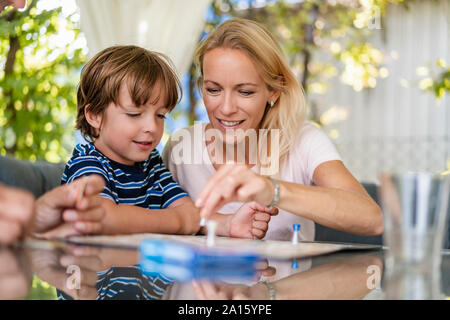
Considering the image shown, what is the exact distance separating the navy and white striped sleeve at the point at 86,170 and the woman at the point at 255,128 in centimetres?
31

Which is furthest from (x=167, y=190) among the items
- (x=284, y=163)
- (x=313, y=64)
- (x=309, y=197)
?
(x=313, y=64)

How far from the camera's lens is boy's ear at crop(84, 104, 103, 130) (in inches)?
64.1

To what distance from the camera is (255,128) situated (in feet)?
6.42

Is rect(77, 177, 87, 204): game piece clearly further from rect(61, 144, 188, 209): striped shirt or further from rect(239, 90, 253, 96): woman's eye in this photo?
rect(239, 90, 253, 96): woman's eye

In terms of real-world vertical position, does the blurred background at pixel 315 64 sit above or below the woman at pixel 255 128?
above

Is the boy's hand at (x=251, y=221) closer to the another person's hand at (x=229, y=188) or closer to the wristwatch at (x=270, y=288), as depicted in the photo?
the another person's hand at (x=229, y=188)

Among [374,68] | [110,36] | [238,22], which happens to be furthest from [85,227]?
[374,68]

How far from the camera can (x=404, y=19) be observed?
6598 mm

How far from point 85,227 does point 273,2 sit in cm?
520

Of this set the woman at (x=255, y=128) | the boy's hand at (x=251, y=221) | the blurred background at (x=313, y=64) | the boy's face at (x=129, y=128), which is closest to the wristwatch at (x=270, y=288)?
the boy's hand at (x=251, y=221)

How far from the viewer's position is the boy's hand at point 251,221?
1.40m

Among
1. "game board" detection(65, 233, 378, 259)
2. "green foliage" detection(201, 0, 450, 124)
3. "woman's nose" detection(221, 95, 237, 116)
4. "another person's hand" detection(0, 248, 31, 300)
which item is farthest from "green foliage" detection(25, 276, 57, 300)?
"green foliage" detection(201, 0, 450, 124)

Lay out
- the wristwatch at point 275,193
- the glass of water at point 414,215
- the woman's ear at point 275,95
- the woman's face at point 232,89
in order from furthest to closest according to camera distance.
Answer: the woman's ear at point 275,95 < the woman's face at point 232,89 < the wristwatch at point 275,193 < the glass of water at point 414,215

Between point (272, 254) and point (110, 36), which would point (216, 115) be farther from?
point (110, 36)
